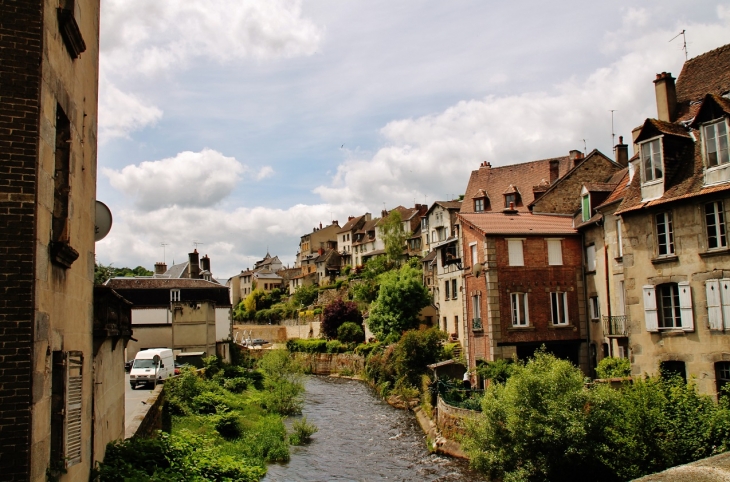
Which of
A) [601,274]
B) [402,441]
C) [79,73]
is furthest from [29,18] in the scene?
[601,274]

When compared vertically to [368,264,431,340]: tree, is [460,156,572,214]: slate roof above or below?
above

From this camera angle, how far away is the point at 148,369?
29172mm

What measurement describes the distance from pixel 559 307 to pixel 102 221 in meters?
22.0

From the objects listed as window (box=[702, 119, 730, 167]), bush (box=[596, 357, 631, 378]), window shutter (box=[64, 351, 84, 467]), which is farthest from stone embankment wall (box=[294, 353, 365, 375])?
window shutter (box=[64, 351, 84, 467])

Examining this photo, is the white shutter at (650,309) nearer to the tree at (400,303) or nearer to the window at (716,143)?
the window at (716,143)

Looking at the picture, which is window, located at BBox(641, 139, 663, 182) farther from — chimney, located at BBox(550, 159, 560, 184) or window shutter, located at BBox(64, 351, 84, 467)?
chimney, located at BBox(550, 159, 560, 184)

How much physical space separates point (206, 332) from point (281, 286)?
232 ft

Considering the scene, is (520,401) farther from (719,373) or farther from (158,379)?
(158,379)

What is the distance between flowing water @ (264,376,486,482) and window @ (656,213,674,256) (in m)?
9.20

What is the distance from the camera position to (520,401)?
16.9m

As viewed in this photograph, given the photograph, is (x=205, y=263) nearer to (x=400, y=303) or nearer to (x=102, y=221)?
(x=400, y=303)

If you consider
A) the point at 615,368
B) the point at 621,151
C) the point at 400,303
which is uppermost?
the point at 621,151

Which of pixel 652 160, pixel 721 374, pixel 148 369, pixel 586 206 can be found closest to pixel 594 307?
pixel 586 206

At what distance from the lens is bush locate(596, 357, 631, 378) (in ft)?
74.1
